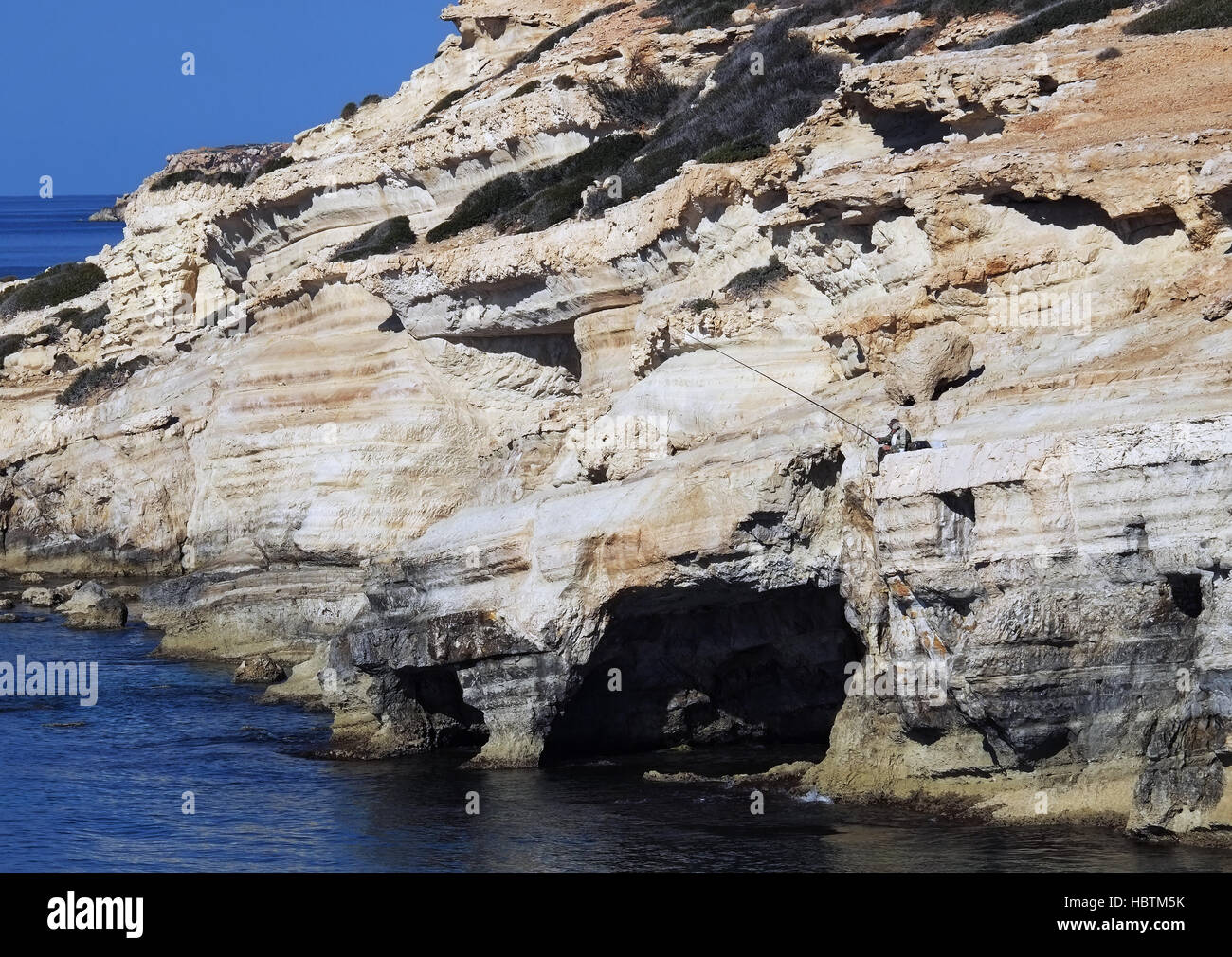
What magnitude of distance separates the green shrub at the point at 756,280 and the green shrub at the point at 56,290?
1571 inches

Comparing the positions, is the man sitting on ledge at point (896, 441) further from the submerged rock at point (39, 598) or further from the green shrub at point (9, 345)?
the green shrub at point (9, 345)

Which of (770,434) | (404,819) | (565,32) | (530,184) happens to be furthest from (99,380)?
(404,819)

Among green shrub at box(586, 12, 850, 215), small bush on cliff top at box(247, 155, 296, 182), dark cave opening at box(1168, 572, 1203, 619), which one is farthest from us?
small bush on cliff top at box(247, 155, 296, 182)

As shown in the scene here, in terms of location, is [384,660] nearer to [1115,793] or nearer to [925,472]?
[925,472]

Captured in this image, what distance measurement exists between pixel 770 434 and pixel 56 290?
46.2 meters

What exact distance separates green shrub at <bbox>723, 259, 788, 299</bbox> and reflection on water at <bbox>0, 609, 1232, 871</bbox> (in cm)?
813

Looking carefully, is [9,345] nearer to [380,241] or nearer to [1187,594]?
[380,241]

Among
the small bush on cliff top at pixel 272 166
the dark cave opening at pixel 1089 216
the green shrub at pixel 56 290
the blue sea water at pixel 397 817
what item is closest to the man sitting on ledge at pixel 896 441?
the dark cave opening at pixel 1089 216

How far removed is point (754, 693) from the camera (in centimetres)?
2917

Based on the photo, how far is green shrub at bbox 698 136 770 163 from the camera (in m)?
35.0

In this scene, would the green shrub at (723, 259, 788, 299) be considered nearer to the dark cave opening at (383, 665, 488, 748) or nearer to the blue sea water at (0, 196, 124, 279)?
the dark cave opening at (383, 665, 488, 748)

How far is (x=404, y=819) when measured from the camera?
2491 centimetres

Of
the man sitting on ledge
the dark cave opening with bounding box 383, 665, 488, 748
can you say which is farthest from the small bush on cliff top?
the man sitting on ledge

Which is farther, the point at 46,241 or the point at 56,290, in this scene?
the point at 46,241
